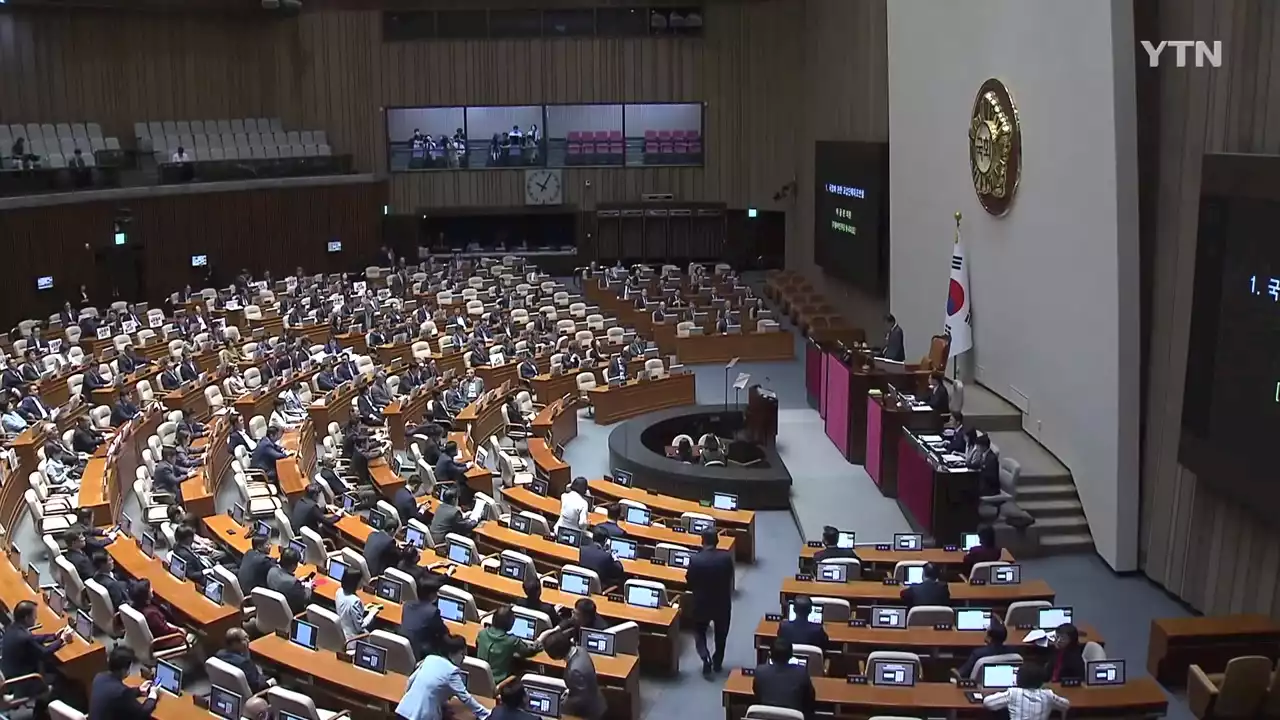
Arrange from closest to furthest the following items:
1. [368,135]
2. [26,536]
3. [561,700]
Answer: [561,700]
[26,536]
[368,135]

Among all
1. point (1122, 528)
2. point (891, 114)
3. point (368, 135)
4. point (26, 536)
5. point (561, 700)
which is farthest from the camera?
point (368, 135)

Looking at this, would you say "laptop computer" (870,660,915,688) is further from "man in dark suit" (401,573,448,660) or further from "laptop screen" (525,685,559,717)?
"man in dark suit" (401,573,448,660)

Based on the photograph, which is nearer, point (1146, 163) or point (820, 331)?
point (1146, 163)

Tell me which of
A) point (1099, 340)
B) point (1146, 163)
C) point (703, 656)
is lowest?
point (703, 656)

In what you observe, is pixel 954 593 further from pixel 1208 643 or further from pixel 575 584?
pixel 575 584

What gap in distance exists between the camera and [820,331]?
2373 cm

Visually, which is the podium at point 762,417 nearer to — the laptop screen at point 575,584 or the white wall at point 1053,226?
the white wall at point 1053,226

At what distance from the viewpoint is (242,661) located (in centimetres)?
823

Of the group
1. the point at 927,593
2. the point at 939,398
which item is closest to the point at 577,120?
the point at 939,398

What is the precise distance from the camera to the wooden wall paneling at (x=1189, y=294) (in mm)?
10141

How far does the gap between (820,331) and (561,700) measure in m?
16.7

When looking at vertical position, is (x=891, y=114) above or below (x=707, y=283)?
above

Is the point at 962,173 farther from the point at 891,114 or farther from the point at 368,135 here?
the point at 368,135

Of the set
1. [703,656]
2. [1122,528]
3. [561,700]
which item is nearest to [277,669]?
[561,700]
